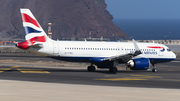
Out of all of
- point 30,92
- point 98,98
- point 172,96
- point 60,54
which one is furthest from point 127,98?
point 60,54

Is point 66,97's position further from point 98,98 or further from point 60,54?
point 60,54

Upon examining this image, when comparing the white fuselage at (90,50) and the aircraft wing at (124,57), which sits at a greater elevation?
the white fuselage at (90,50)

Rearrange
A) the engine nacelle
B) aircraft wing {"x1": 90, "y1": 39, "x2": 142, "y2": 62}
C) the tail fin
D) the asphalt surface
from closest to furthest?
the asphalt surface → the tail fin → aircraft wing {"x1": 90, "y1": 39, "x2": 142, "y2": 62} → the engine nacelle

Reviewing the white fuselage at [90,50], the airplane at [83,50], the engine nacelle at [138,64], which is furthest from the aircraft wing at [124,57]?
the white fuselage at [90,50]

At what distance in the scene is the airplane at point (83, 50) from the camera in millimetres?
39719

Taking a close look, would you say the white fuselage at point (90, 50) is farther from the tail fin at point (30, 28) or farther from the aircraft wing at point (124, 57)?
the aircraft wing at point (124, 57)

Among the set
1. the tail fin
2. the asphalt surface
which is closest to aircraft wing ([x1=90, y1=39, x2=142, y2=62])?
the asphalt surface

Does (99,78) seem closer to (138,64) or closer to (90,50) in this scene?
(90,50)

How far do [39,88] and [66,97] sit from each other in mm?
4783

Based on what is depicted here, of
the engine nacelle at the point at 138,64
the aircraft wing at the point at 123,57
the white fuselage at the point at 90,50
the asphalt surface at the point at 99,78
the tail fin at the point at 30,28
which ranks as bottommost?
the asphalt surface at the point at 99,78

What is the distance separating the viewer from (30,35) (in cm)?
3991

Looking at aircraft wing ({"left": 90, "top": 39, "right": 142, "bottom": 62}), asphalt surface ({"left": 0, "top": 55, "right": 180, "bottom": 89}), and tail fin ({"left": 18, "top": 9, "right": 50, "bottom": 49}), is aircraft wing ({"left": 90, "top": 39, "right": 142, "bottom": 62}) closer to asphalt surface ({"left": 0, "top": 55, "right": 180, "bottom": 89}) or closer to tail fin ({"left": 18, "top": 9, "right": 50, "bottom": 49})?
asphalt surface ({"left": 0, "top": 55, "right": 180, "bottom": 89})

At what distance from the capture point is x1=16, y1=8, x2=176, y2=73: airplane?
39.7m

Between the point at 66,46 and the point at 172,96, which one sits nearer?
the point at 172,96
